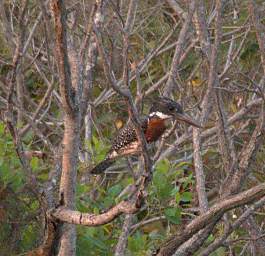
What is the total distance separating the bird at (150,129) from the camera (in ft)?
14.3

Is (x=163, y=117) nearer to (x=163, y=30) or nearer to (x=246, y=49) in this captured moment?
(x=163, y=30)

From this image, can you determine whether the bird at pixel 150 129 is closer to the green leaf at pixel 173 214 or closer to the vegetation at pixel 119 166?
the vegetation at pixel 119 166

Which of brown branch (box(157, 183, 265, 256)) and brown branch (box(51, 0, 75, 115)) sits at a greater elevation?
brown branch (box(51, 0, 75, 115))

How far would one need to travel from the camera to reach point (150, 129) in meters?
4.89

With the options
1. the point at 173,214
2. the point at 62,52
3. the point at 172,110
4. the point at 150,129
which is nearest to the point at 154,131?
the point at 150,129

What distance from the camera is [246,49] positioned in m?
6.82

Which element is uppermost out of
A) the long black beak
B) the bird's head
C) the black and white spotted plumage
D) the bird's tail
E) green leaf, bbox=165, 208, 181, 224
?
the bird's head

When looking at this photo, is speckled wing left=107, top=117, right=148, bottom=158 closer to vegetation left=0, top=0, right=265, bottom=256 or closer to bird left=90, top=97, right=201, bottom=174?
bird left=90, top=97, right=201, bottom=174

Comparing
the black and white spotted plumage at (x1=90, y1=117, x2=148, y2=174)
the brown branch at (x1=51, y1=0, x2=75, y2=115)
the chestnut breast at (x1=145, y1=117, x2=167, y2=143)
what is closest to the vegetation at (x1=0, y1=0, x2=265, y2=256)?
the brown branch at (x1=51, y1=0, x2=75, y2=115)

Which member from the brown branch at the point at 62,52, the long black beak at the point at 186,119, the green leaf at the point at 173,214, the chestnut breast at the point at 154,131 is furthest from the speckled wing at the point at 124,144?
the brown branch at the point at 62,52

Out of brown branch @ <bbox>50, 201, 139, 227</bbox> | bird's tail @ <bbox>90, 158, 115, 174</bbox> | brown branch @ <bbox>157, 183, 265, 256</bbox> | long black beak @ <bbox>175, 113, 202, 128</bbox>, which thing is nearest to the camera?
brown branch @ <bbox>50, 201, 139, 227</bbox>

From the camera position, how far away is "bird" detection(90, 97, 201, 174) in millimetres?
4348

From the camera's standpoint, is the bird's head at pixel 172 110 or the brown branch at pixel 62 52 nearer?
the brown branch at pixel 62 52

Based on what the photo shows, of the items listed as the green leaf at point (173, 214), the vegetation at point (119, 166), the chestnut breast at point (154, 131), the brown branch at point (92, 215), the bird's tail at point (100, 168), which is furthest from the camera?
the chestnut breast at point (154, 131)
